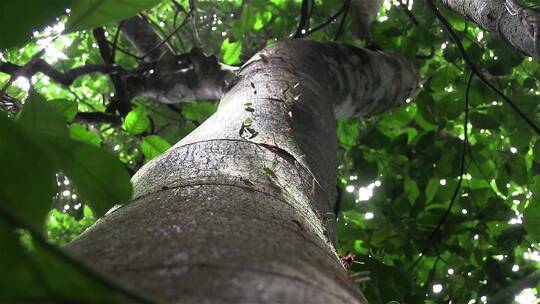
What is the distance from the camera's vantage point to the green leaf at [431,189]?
1792 millimetres

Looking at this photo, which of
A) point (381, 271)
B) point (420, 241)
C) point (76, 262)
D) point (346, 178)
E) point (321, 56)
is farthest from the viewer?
point (346, 178)

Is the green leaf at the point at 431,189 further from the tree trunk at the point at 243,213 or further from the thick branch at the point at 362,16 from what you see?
the tree trunk at the point at 243,213

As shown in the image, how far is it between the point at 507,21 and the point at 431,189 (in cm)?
110

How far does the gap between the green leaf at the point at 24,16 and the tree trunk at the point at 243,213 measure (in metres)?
0.17

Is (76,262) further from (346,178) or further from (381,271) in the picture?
(346,178)

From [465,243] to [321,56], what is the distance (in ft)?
3.53

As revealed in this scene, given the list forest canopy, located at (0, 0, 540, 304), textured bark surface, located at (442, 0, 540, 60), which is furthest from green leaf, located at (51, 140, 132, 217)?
forest canopy, located at (0, 0, 540, 304)

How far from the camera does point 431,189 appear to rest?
179 centimetres

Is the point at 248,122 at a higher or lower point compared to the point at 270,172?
higher

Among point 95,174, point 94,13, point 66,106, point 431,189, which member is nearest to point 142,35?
point 66,106

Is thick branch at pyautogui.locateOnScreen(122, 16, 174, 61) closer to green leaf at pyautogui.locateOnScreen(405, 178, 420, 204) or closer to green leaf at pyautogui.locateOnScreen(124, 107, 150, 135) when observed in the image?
green leaf at pyautogui.locateOnScreen(124, 107, 150, 135)

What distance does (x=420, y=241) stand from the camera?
1815 millimetres

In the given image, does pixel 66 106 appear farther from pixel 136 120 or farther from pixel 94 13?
pixel 94 13

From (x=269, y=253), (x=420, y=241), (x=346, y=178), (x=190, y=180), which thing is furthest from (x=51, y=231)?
(x=269, y=253)
